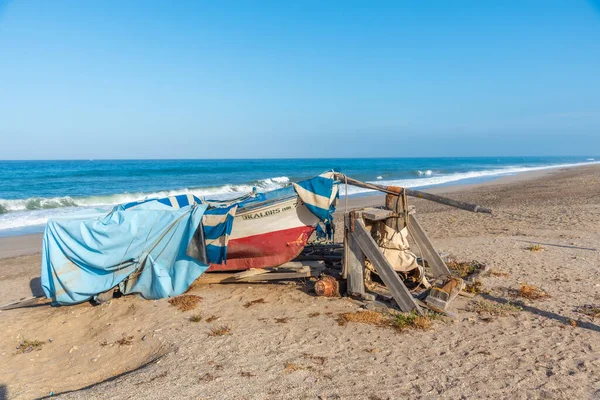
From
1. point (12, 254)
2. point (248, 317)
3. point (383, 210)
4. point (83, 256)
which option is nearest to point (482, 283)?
point (383, 210)

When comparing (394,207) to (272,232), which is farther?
(272,232)

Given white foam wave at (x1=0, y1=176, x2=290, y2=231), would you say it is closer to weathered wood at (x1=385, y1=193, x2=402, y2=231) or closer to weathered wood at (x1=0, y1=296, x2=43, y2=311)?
weathered wood at (x1=0, y1=296, x2=43, y2=311)

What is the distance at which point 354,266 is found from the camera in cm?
692

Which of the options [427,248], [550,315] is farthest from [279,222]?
[550,315]

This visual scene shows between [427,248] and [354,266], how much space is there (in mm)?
1509

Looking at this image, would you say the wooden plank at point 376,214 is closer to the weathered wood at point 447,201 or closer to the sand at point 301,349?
the weathered wood at point 447,201

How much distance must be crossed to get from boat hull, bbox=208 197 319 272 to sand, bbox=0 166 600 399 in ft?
2.05

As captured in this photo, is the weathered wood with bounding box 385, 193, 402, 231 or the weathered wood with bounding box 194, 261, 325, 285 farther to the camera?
the weathered wood with bounding box 194, 261, 325, 285

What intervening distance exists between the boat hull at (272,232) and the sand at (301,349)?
0.62 meters

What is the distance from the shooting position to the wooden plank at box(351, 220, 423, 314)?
6250mm

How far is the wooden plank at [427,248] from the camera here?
24.5 feet

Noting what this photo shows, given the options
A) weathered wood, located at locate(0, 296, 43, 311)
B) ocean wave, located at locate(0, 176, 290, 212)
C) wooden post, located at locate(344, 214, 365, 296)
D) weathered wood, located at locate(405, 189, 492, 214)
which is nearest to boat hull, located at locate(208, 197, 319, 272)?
wooden post, located at locate(344, 214, 365, 296)

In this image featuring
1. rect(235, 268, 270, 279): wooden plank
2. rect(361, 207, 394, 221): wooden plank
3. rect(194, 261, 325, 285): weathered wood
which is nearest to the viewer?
rect(361, 207, 394, 221): wooden plank

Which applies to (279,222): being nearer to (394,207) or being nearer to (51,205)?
(394,207)
